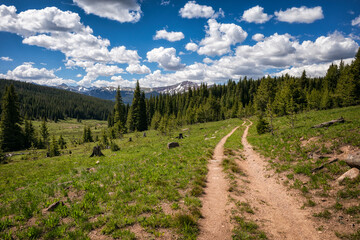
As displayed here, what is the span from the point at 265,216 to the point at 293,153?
10.4 m

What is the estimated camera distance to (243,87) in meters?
127

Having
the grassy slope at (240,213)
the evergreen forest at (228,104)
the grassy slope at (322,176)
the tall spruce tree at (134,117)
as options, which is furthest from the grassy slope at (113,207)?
the tall spruce tree at (134,117)

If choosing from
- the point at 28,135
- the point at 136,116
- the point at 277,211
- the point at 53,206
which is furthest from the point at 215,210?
the point at 136,116

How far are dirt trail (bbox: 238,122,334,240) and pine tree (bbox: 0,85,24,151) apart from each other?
64709 millimetres

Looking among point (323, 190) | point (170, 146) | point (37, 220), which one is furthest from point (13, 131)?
point (323, 190)

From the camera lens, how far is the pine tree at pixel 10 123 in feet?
150

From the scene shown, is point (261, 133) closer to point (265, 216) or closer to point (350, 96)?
point (265, 216)

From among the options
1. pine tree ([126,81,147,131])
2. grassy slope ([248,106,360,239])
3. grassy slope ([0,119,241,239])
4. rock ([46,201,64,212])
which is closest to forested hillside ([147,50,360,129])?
pine tree ([126,81,147,131])

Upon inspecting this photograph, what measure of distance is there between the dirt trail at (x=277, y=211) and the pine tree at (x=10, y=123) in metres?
64.7

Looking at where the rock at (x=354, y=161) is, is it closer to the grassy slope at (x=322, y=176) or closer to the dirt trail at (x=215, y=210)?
the grassy slope at (x=322, y=176)

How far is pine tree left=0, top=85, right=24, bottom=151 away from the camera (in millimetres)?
45688

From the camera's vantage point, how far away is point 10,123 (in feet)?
154

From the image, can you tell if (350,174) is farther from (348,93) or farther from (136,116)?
(136,116)

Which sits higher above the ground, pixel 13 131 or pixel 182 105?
pixel 182 105
